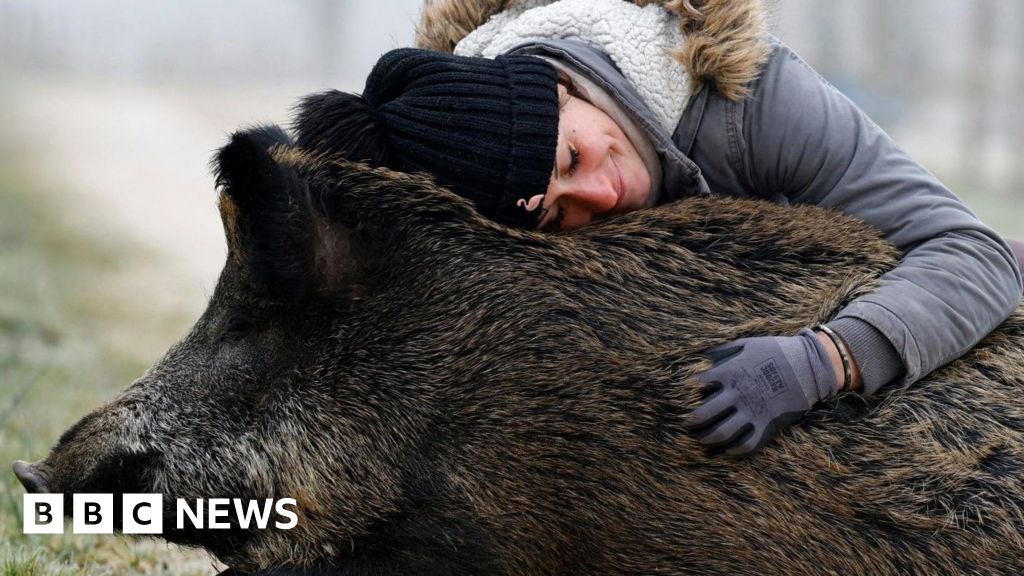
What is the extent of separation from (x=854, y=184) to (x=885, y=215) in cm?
13

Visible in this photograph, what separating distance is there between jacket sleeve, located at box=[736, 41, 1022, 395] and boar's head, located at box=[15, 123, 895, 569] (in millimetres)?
129

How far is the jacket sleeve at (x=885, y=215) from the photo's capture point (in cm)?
295

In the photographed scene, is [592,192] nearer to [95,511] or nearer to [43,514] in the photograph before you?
[95,511]

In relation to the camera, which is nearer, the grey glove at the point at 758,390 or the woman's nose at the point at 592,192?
the grey glove at the point at 758,390

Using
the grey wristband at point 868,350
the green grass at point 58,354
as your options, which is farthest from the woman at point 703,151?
the green grass at point 58,354

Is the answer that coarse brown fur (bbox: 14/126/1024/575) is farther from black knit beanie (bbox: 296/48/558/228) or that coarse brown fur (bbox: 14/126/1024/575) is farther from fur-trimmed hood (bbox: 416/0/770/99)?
fur-trimmed hood (bbox: 416/0/770/99)

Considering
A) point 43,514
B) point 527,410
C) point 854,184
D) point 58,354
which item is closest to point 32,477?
point 43,514

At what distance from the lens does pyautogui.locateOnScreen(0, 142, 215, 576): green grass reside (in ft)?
13.4

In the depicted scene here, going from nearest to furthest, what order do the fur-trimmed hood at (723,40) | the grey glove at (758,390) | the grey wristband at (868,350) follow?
1. the grey glove at (758,390)
2. the grey wristband at (868,350)
3. the fur-trimmed hood at (723,40)

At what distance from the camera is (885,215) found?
3301 mm

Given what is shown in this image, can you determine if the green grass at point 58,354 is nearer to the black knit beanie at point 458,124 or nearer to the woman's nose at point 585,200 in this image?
the black knit beanie at point 458,124

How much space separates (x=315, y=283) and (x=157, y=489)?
75cm

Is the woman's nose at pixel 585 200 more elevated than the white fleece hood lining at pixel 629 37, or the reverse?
the white fleece hood lining at pixel 629 37

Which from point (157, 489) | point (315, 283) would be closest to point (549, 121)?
point (315, 283)
